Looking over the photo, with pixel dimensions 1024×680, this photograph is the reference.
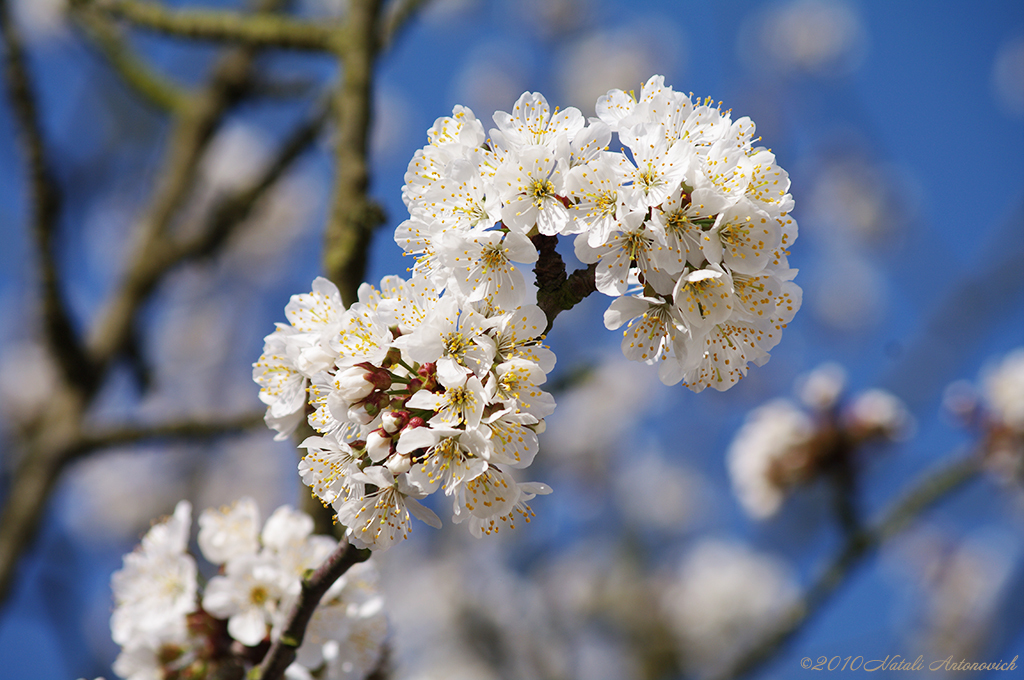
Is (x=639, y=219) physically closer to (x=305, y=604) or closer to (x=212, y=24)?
(x=305, y=604)

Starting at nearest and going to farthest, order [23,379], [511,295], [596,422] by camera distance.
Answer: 1. [511,295]
2. [23,379]
3. [596,422]

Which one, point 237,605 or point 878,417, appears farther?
point 878,417

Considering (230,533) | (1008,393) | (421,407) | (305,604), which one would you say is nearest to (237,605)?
(230,533)

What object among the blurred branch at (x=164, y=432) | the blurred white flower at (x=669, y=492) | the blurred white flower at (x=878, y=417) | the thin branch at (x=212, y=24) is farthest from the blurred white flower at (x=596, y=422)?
the thin branch at (x=212, y=24)

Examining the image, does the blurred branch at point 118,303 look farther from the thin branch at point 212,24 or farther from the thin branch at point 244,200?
the thin branch at point 212,24

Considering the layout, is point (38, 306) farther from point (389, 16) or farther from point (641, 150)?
point (641, 150)

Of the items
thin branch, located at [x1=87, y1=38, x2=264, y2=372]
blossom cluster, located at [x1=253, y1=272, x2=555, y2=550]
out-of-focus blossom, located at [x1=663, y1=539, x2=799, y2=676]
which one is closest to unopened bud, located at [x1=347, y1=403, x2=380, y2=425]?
blossom cluster, located at [x1=253, y1=272, x2=555, y2=550]
